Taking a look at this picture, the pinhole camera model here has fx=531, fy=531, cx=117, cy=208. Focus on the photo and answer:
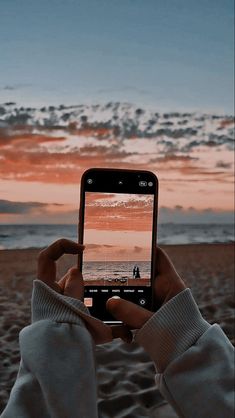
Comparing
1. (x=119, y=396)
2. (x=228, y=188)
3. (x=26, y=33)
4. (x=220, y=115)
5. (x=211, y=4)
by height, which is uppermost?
(x=211, y=4)

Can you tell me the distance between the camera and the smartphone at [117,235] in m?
0.57

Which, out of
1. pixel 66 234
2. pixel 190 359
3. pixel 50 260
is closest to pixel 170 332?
pixel 190 359

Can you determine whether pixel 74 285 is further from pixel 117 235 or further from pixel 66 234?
pixel 66 234

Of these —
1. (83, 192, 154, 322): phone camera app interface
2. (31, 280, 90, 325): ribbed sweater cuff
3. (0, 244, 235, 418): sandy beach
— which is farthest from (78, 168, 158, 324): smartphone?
(0, 244, 235, 418): sandy beach

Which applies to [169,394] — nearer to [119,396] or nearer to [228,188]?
[119,396]

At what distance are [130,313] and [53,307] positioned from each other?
0.07 meters

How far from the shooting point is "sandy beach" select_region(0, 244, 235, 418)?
47.1 inches

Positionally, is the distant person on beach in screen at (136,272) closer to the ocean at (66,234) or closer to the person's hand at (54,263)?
the person's hand at (54,263)

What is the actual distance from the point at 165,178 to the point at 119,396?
2.55 feet

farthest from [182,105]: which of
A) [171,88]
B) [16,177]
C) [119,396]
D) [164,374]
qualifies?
[164,374]

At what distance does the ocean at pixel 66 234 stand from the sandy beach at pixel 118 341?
0.07 m

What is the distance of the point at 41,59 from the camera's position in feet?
4.87

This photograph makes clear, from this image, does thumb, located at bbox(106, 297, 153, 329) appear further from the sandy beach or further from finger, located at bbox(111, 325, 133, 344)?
the sandy beach

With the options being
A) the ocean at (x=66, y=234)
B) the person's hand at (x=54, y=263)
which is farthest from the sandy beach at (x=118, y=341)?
the person's hand at (x=54, y=263)
